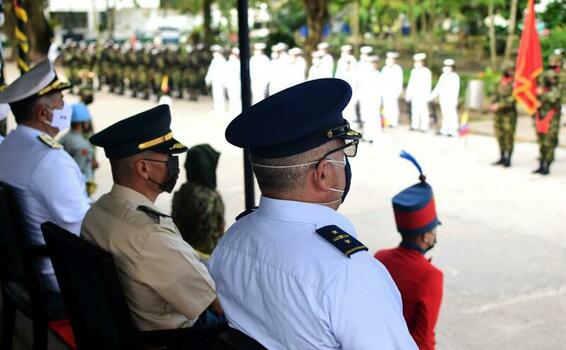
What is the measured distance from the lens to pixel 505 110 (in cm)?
923

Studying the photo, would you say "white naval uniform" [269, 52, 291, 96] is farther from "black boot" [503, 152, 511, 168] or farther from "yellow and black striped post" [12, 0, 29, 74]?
"yellow and black striped post" [12, 0, 29, 74]

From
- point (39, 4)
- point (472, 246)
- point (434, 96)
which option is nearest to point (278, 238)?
point (472, 246)

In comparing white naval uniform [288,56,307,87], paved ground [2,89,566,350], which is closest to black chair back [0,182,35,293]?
paved ground [2,89,566,350]

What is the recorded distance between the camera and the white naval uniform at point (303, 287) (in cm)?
154

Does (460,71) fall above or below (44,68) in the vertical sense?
below

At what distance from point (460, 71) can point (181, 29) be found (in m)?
35.2

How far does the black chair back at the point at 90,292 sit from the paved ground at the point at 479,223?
236 centimetres

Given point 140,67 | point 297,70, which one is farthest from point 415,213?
point 140,67

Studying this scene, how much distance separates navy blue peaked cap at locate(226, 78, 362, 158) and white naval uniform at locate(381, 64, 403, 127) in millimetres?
9533

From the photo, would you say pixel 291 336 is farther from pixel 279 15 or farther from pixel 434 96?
pixel 279 15

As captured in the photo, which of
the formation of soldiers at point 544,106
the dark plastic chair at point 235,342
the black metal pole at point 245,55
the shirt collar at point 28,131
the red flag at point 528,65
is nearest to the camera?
the dark plastic chair at point 235,342

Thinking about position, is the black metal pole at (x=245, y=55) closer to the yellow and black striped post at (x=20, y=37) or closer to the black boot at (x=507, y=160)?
the yellow and black striped post at (x=20, y=37)

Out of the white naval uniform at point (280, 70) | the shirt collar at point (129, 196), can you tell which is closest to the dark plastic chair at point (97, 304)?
the shirt collar at point (129, 196)

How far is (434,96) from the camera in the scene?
1044 cm
